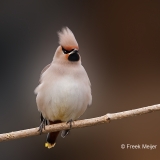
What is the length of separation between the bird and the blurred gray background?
0.25 metres

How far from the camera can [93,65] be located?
2395 mm

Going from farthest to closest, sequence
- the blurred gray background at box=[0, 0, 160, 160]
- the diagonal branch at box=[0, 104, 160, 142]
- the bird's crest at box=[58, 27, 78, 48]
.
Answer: the blurred gray background at box=[0, 0, 160, 160] → the bird's crest at box=[58, 27, 78, 48] → the diagonal branch at box=[0, 104, 160, 142]

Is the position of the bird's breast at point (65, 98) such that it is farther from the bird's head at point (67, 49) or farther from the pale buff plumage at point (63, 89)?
the bird's head at point (67, 49)

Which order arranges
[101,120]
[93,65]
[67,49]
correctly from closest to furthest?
[101,120]
[67,49]
[93,65]

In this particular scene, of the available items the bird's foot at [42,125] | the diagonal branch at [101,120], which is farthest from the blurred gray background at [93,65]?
the diagonal branch at [101,120]

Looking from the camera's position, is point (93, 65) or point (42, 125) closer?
point (42, 125)

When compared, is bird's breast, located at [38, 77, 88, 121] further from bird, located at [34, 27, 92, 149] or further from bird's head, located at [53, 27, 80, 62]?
bird's head, located at [53, 27, 80, 62]

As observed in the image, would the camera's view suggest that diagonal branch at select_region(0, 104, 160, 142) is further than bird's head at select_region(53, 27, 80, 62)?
No

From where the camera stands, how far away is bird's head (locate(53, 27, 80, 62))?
1976 mm

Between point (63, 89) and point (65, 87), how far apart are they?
15mm

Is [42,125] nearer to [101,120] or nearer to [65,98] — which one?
[65,98]

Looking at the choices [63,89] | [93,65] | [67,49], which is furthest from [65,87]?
[93,65]

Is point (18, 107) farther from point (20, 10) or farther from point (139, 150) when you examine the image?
point (139, 150)

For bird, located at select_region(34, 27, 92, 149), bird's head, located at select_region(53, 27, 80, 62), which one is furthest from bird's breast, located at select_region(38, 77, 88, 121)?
bird's head, located at select_region(53, 27, 80, 62)
